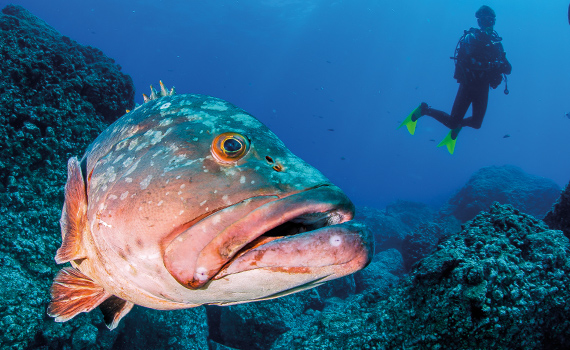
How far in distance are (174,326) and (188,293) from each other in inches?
144

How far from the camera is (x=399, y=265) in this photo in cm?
909

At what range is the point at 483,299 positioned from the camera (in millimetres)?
2023

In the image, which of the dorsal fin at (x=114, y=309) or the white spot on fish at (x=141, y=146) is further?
the dorsal fin at (x=114, y=309)

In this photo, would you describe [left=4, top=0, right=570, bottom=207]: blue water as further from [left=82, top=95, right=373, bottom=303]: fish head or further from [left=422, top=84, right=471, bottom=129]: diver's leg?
[left=82, top=95, right=373, bottom=303]: fish head

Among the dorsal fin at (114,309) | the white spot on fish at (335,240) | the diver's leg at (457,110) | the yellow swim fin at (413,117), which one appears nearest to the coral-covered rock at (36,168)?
the dorsal fin at (114,309)

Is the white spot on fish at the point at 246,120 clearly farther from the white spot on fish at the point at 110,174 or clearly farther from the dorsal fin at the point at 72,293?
the dorsal fin at the point at 72,293

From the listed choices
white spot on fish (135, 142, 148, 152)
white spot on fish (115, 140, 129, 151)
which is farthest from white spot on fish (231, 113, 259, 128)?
white spot on fish (115, 140, 129, 151)

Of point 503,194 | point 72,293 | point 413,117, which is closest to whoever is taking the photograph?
point 72,293

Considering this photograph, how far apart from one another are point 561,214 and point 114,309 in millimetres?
6557

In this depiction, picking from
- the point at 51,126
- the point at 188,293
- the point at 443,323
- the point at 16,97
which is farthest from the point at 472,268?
the point at 16,97

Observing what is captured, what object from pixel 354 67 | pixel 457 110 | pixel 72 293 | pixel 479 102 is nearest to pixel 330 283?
pixel 72 293

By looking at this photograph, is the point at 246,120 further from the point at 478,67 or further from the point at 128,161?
the point at 478,67

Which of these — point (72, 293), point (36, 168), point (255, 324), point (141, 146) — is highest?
point (141, 146)

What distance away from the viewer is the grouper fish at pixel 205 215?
107cm
